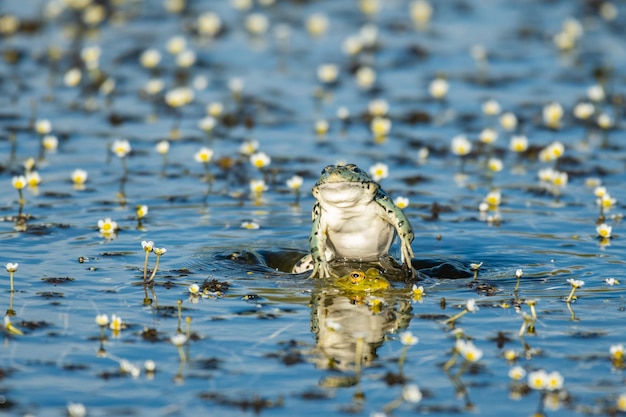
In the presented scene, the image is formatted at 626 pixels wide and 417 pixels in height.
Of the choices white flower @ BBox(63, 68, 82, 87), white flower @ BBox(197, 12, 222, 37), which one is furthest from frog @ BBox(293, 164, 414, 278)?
white flower @ BBox(197, 12, 222, 37)

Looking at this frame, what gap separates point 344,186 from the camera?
8953 mm

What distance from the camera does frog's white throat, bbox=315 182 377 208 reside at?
29.4 feet

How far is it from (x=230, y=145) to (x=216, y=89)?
319 centimetres

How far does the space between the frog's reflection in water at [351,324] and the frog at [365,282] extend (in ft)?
0.18

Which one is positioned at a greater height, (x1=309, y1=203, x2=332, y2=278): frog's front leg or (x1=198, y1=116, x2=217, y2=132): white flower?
(x1=198, y1=116, x2=217, y2=132): white flower

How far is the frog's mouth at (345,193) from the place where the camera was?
896 cm

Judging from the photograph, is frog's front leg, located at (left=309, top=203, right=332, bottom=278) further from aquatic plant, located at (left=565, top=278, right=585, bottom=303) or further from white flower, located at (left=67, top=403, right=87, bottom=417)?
white flower, located at (left=67, top=403, right=87, bottom=417)

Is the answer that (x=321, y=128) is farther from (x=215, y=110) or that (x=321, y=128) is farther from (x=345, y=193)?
(x=345, y=193)

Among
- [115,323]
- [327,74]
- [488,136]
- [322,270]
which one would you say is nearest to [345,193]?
[322,270]

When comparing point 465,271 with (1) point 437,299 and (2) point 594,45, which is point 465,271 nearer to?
(1) point 437,299

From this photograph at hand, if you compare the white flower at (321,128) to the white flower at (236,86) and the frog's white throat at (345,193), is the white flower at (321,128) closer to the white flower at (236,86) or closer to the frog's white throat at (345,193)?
the white flower at (236,86)

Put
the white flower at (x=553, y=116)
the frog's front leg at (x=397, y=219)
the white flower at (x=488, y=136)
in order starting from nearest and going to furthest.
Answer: the frog's front leg at (x=397, y=219) → the white flower at (x=488, y=136) → the white flower at (x=553, y=116)

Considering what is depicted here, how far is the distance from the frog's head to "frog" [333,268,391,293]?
62 cm

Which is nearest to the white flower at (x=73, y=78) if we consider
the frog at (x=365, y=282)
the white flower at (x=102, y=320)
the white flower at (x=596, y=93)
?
the white flower at (x=596, y=93)
